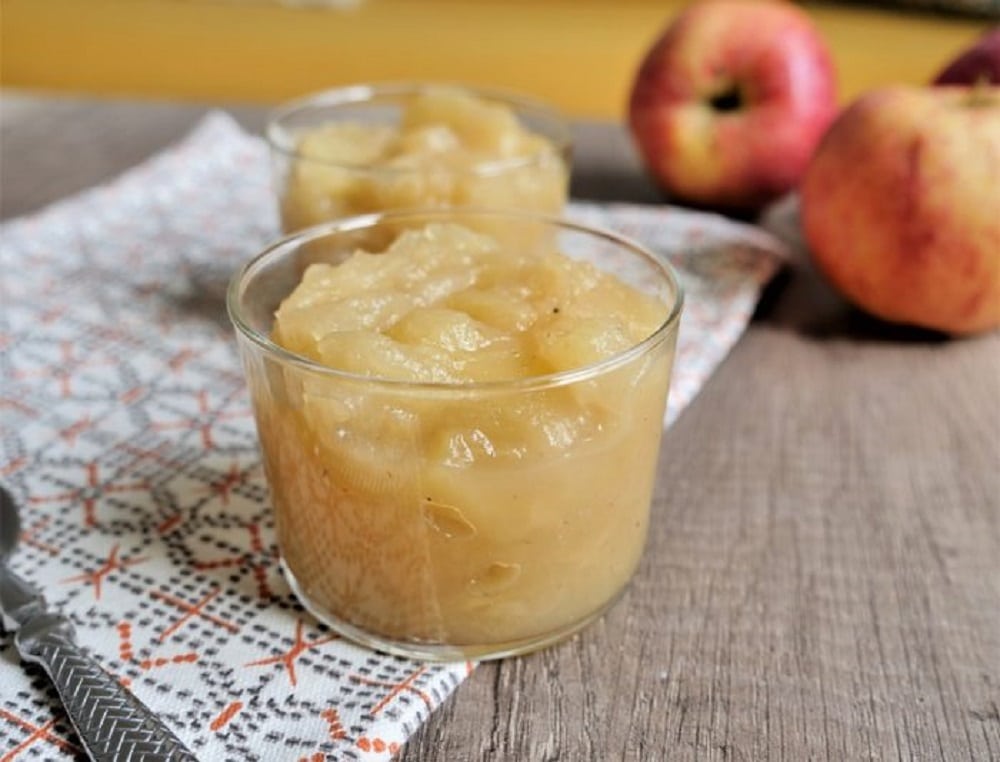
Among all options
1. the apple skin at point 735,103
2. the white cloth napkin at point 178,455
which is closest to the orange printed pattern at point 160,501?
the white cloth napkin at point 178,455

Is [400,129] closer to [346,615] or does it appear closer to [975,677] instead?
[346,615]

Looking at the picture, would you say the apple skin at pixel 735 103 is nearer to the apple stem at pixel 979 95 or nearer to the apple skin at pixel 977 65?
the apple skin at pixel 977 65

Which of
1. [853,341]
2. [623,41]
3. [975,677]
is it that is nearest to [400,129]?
[853,341]

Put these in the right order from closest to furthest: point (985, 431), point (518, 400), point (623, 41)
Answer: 1. point (518, 400)
2. point (985, 431)
3. point (623, 41)

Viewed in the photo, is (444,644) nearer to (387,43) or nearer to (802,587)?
(802,587)

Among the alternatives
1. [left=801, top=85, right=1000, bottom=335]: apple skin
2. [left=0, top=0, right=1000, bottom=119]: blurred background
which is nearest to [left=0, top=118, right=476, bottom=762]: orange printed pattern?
[left=801, top=85, right=1000, bottom=335]: apple skin

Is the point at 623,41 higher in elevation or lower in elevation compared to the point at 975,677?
lower

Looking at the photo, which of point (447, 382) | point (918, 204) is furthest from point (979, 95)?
point (447, 382)
